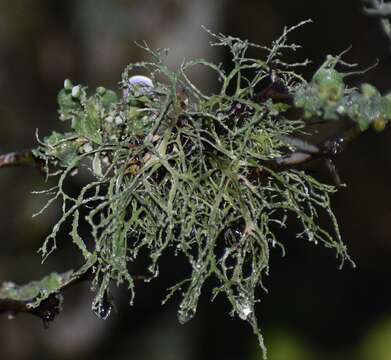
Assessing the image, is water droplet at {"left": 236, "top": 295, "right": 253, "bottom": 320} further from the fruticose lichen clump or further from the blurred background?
the blurred background

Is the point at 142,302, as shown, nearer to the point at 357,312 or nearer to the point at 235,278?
the point at 357,312

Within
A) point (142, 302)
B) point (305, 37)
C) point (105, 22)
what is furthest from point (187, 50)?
point (305, 37)

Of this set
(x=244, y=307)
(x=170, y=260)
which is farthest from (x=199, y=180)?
(x=170, y=260)

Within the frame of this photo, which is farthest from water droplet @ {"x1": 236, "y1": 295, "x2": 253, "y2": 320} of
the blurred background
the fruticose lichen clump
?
the blurred background

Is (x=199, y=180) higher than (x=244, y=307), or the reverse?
(x=199, y=180)

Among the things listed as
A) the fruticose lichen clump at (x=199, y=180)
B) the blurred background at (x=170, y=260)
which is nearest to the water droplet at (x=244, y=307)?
the fruticose lichen clump at (x=199, y=180)

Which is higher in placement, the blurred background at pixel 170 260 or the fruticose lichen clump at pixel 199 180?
the blurred background at pixel 170 260

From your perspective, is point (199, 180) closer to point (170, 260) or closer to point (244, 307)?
point (244, 307)

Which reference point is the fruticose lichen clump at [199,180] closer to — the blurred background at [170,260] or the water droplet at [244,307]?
the water droplet at [244,307]
